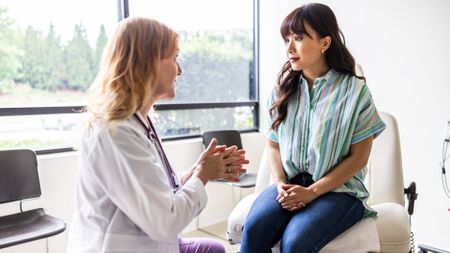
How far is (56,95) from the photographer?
2.50 meters

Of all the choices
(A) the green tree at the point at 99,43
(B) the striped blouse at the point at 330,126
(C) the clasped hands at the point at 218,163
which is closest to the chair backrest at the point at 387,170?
(B) the striped blouse at the point at 330,126

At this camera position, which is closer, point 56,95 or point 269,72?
point 56,95

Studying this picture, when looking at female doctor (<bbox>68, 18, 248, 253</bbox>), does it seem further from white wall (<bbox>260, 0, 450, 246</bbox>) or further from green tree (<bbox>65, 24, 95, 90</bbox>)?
white wall (<bbox>260, 0, 450, 246</bbox>)

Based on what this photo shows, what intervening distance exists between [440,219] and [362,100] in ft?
5.57

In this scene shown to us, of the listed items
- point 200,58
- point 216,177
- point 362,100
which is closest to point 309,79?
point 362,100

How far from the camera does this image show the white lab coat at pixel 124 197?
0.88m

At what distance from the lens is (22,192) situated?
2064 mm

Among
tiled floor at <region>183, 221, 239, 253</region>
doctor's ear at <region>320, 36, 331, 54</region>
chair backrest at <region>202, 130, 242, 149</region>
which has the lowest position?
tiled floor at <region>183, 221, 239, 253</region>

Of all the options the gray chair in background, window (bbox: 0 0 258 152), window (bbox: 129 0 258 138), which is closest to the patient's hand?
window (bbox: 0 0 258 152)

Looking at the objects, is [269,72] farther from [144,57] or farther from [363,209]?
[144,57]

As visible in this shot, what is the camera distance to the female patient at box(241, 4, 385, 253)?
1275mm

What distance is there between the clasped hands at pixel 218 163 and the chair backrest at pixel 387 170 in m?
0.84

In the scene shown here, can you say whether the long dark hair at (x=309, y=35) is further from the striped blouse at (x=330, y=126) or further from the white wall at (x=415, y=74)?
the white wall at (x=415, y=74)

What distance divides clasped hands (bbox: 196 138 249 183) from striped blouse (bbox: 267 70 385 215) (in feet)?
1.17
